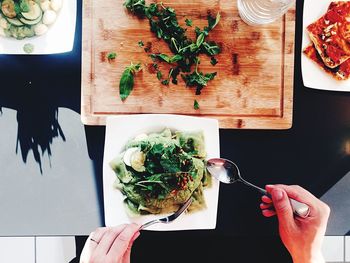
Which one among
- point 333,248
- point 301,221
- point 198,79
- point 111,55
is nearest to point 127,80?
point 111,55

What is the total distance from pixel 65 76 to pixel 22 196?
38 cm

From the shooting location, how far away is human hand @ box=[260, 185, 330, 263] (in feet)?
4.34

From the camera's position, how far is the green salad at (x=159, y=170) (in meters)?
1.30

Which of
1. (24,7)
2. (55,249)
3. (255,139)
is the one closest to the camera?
(24,7)

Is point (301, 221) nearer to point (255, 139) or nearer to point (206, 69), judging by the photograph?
point (255, 139)

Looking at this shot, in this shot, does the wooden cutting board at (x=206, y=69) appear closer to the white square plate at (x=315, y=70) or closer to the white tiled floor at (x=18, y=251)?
the white square plate at (x=315, y=70)

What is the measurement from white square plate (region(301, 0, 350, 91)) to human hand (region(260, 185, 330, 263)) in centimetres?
31

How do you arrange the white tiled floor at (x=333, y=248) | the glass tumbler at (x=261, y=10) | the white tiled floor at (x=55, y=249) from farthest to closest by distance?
the white tiled floor at (x=333, y=248) → the white tiled floor at (x=55, y=249) → the glass tumbler at (x=261, y=10)

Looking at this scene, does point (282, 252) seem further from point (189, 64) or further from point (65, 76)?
point (65, 76)

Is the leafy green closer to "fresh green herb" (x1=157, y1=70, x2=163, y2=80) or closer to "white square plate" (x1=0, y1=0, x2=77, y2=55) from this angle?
"white square plate" (x1=0, y1=0, x2=77, y2=55)

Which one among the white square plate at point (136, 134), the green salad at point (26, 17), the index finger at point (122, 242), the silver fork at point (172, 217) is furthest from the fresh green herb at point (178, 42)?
the index finger at point (122, 242)

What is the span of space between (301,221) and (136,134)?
532mm

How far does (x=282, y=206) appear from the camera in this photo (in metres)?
1.32

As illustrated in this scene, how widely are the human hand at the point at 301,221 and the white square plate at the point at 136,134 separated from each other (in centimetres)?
19
